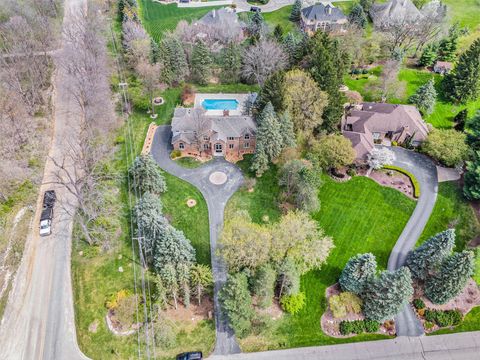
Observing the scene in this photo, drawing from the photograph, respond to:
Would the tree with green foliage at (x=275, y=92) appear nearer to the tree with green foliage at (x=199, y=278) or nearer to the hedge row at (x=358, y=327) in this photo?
the tree with green foliage at (x=199, y=278)

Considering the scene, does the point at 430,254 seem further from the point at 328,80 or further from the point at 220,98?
the point at 220,98

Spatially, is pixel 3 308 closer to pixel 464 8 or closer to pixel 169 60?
pixel 169 60

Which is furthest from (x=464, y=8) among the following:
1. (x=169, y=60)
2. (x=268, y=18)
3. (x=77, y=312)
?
(x=77, y=312)

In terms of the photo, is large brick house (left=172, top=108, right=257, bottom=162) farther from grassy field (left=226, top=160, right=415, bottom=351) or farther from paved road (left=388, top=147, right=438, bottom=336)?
paved road (left=388, top=147, right=438, bottom=336)

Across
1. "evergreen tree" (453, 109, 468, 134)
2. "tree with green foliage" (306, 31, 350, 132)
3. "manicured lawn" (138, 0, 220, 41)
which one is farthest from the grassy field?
"manicured lawn" (138, 0, 220, 41)

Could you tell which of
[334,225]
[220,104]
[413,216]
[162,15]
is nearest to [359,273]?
[334,225]

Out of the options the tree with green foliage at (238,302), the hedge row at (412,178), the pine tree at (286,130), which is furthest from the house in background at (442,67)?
the tree with green foliage at (238,302)
